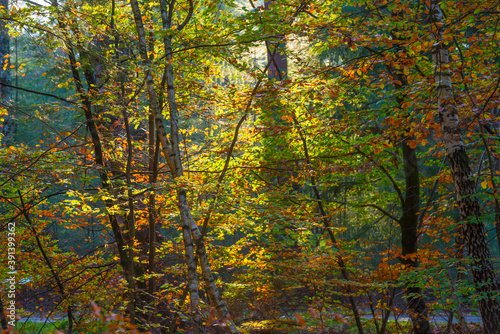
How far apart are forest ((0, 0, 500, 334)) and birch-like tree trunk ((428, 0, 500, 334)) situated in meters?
0.02

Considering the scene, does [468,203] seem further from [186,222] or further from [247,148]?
[247,148]

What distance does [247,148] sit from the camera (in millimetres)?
6746

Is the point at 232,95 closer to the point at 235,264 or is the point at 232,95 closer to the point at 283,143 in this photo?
the point at 283,143

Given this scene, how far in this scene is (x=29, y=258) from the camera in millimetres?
6852

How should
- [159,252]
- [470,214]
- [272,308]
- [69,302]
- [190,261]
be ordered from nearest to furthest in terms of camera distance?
[470,214], [190,261], [69,302], [272,308], [159,252]

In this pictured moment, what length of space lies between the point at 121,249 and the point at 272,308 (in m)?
3.05

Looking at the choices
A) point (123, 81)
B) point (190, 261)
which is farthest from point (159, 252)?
point (123, 81)

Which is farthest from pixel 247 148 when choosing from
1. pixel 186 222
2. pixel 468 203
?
pixel 468 203


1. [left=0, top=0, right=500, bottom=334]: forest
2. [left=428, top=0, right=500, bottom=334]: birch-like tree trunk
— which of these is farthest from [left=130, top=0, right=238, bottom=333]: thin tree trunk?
[left=428, top=0, right=500, bottom=334]: birch-like tree trunk

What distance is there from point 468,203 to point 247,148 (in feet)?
12.4

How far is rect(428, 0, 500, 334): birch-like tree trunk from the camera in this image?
12.6ft

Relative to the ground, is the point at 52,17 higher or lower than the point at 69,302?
higher

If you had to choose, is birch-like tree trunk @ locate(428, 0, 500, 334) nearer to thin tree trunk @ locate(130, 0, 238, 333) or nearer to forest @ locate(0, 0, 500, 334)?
forest @ locate(0, 0, 500, 334)

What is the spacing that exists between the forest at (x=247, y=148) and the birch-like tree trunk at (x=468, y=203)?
2 cm
